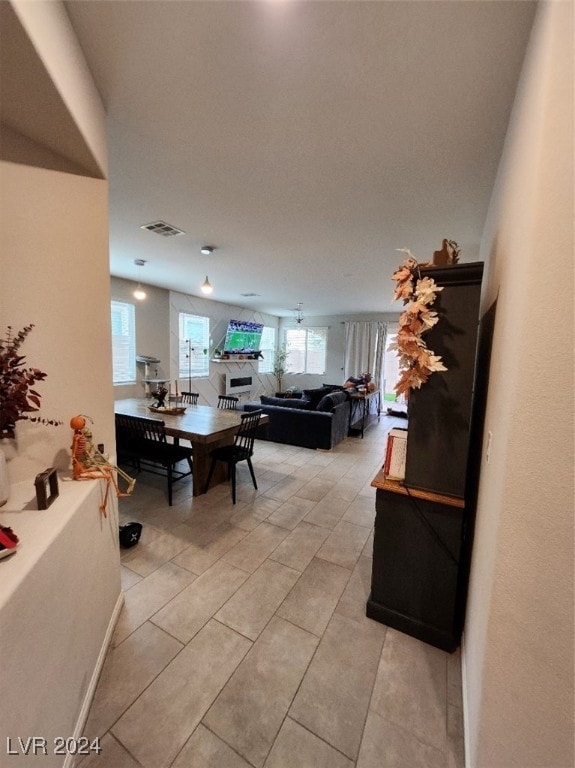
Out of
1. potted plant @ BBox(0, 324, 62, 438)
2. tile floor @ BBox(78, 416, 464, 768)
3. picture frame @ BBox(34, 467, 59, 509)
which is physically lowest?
tile floor @ BBox(78, 416, 464, 768)

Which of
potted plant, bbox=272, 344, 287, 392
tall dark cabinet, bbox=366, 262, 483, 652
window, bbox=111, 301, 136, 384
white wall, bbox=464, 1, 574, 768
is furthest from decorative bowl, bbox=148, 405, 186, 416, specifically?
potted plant, bbox=272, 344, 287, 392

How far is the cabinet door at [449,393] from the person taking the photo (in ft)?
4.86

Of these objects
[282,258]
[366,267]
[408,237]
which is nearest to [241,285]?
[282,258]

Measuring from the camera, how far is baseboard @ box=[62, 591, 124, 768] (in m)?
1.12

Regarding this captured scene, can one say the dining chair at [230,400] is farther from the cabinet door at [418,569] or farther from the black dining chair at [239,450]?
the cabinet door at [418,569]

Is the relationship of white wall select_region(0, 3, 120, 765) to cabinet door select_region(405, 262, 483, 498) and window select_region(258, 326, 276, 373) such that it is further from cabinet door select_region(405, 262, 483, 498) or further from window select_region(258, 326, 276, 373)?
window select_region(258, 326, 276, 373)

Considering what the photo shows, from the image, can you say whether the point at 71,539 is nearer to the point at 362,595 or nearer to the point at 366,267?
the point at 362,595

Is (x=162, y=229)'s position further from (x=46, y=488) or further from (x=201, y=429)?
(x=46, y=488)

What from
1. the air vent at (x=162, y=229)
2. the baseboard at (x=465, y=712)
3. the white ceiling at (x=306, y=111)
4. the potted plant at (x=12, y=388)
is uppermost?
the white ceiling at (x=306, y=111)

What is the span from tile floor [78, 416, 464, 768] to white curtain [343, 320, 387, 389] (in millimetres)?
6114

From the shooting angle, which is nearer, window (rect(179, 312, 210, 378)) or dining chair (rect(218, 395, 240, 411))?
dining chair (rect(218, 395, 240, 411))

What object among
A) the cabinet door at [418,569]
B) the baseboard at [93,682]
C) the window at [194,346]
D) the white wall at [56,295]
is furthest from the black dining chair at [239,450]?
the window at [194,346]

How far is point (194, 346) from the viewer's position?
6.58 meters

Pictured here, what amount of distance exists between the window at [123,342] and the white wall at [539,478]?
5358 millimetres
